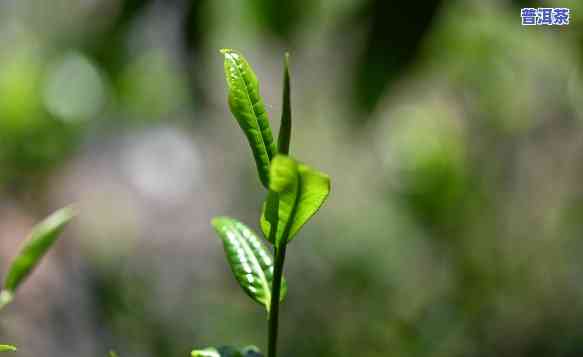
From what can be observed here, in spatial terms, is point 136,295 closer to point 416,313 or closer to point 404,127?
point 416,313

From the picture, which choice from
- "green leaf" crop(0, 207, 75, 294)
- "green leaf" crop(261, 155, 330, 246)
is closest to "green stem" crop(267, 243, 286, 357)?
"green leaf" crop(261, 155, 330, 246)

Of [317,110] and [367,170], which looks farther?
[317,110]

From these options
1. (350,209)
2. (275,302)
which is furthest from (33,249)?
(350,209)

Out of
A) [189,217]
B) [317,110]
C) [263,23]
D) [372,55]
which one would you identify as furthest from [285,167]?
[189,217]

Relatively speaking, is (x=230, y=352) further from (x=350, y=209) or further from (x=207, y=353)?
(x=350, y=209)

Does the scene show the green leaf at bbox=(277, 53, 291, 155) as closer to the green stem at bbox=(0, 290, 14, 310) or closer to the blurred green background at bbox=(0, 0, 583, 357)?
the green stem at bbox=(0, 290, 14, 310)
